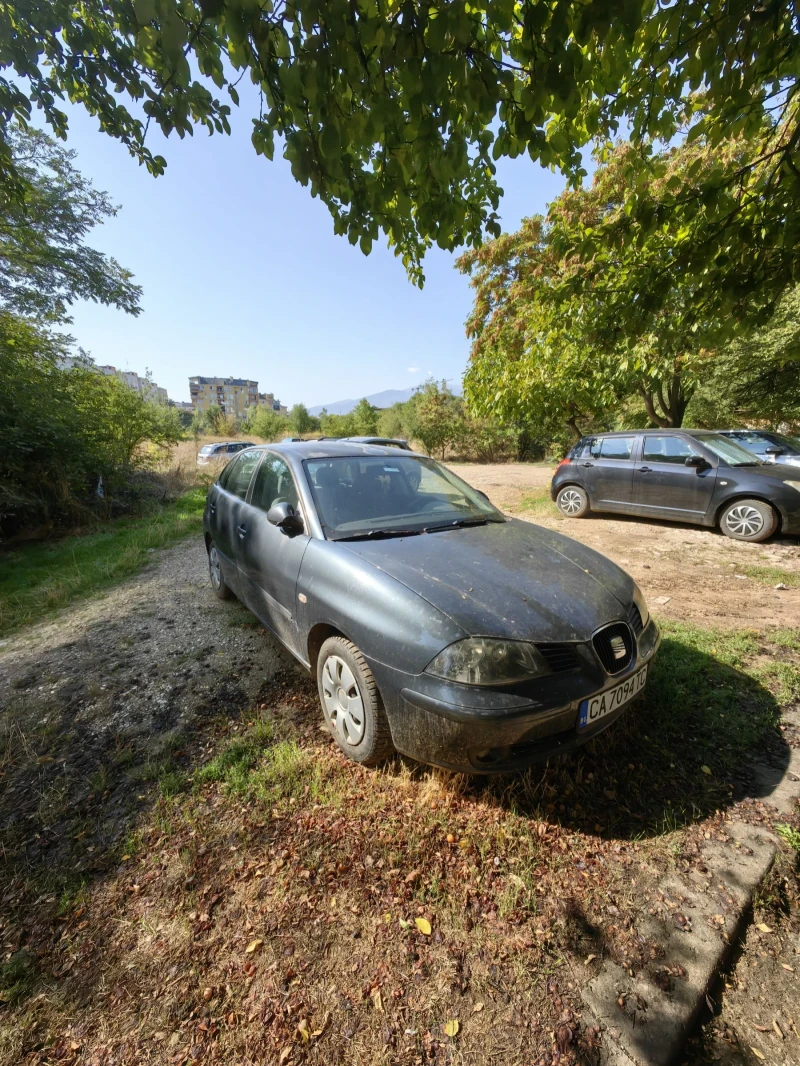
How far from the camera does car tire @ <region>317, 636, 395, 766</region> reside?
2.06 metres

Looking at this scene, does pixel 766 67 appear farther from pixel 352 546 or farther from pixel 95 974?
pixel 95 974

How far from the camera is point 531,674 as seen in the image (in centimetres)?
178

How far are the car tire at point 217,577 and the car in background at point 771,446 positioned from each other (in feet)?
27.8

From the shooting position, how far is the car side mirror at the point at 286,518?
268 cm

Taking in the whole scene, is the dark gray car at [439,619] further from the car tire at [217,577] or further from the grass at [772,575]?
the grass at [772,575]

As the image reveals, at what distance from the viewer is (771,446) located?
7.83m

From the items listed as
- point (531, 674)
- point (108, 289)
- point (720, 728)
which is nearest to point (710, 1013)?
point (531, 674)

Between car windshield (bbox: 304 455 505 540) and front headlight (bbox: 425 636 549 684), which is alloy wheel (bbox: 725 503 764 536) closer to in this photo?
car windshield (bbox: 304 455 505 540)

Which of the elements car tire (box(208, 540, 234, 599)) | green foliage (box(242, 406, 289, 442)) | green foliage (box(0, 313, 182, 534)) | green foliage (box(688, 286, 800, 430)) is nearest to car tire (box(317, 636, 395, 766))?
car tire (box(208, 540, 234, 599))

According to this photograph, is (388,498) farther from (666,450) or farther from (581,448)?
A: (581,448)

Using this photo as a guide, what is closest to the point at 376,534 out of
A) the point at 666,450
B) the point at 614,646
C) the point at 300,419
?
the point at 614,646

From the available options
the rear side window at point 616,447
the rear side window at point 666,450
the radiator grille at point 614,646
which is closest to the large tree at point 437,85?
the radiator grille at point 614,646

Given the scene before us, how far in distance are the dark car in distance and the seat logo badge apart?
568 centimetres

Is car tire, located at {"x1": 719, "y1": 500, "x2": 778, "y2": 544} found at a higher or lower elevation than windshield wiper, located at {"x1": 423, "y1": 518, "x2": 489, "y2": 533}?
lower
